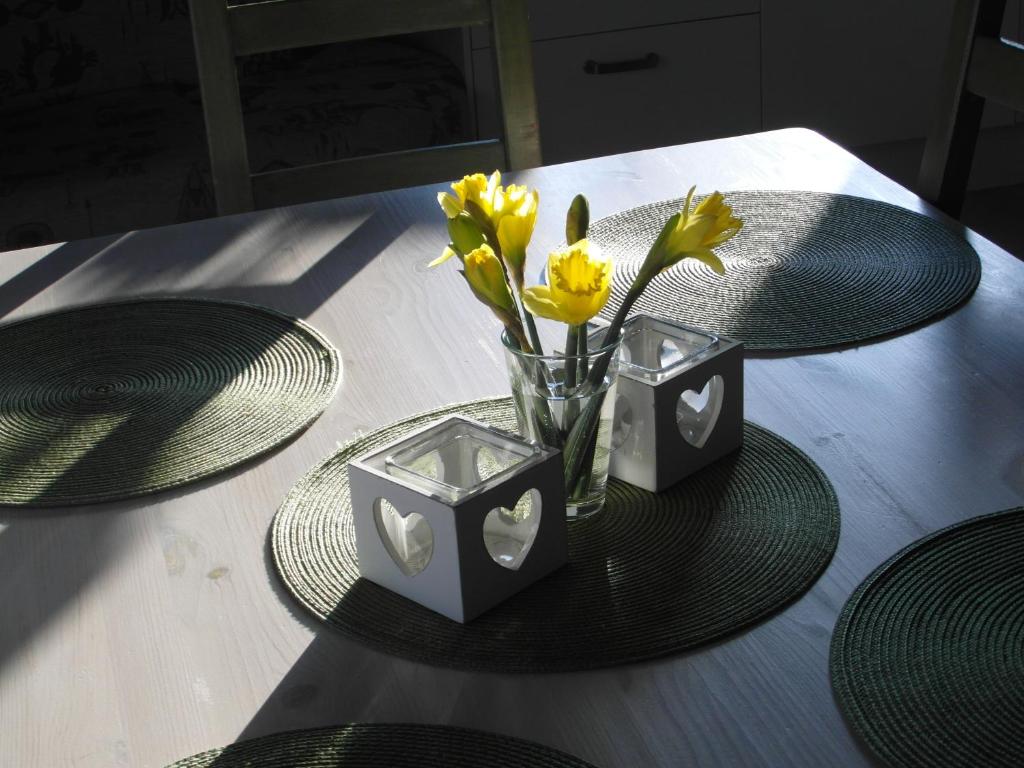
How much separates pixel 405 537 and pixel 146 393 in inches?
14.4

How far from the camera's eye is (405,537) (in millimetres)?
776

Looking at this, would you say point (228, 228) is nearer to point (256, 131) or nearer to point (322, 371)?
point (322, 371)

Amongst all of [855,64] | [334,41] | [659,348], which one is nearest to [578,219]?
[659,348]

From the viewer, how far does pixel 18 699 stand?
695 millimetres

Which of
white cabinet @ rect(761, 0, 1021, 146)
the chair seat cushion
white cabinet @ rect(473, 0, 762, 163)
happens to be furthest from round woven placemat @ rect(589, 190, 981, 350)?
white cabinet @ rect(761, 0, 1021, 146)

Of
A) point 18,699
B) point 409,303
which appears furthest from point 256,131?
point 18,699

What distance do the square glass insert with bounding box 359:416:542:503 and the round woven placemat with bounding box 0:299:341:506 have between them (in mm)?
203

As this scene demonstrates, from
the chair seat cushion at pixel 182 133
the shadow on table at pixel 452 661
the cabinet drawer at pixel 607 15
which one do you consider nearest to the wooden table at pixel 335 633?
the shadow on table at pixel 452 661

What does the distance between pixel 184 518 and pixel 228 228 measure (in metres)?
0.58

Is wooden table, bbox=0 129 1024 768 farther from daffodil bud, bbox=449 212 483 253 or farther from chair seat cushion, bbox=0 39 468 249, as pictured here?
chair seat cushion, bbox=0 39 468 249

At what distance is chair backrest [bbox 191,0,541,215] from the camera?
4.80 ft

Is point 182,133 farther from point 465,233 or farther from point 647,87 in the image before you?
point 465,233

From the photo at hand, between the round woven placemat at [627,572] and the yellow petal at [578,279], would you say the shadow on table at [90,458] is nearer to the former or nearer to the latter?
the round woven placemat at [627,572]

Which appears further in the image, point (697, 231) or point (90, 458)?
point (90, 458)
